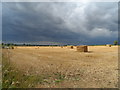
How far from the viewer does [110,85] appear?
6.59m

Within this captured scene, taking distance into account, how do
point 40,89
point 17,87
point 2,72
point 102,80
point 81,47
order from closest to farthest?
point 17,87, point 40,89, point 2,72, point 102,80, point 81,47

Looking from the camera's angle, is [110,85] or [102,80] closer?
[110,85]

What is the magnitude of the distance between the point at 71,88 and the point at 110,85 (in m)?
1.92

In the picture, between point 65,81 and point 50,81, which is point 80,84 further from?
point 50,81

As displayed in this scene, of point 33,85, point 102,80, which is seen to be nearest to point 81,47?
point 102,80

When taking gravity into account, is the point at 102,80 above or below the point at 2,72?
below

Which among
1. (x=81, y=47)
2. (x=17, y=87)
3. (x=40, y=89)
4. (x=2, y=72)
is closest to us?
(x=17, y=87)

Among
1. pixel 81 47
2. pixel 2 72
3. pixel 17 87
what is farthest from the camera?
pixel 81 47

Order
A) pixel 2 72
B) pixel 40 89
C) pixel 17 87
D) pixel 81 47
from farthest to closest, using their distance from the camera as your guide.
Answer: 1. pixel 81 47
2. pixel 2 72
3. pixel 40 89
4. pixel 17 87

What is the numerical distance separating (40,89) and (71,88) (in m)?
1.29

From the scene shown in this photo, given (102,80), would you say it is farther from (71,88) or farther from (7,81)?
(7,81)

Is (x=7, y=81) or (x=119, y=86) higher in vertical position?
(x=7, y=81)

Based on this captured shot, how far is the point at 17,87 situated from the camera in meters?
5.25

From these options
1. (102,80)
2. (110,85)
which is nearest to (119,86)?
(110,85)
